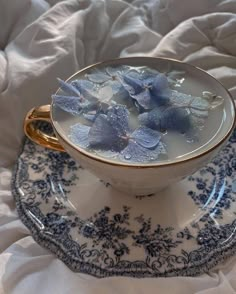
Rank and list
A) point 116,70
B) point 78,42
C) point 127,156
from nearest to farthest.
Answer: point 127,156 → point 116,70 → point 78,42

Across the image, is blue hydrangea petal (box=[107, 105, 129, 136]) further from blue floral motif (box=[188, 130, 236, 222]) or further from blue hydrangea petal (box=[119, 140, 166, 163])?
blue floral motif (box=[188, 130, 236, 222])

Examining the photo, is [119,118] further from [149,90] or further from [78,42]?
[78,42]

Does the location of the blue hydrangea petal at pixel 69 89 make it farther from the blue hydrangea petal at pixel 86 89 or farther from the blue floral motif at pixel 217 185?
the blue floral motif at pixel 217 185

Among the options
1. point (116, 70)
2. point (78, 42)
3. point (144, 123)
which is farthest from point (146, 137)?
point (78, 42)

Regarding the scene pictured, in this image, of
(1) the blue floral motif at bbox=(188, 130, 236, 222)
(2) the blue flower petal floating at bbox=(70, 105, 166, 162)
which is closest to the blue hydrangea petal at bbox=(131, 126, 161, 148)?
(2) the blue flower petal floating at bbox=(70, 105, 166, 162)

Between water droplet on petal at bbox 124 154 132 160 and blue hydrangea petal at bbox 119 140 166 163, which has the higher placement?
blue hydrangea petal at bbox 119 140 166 163
